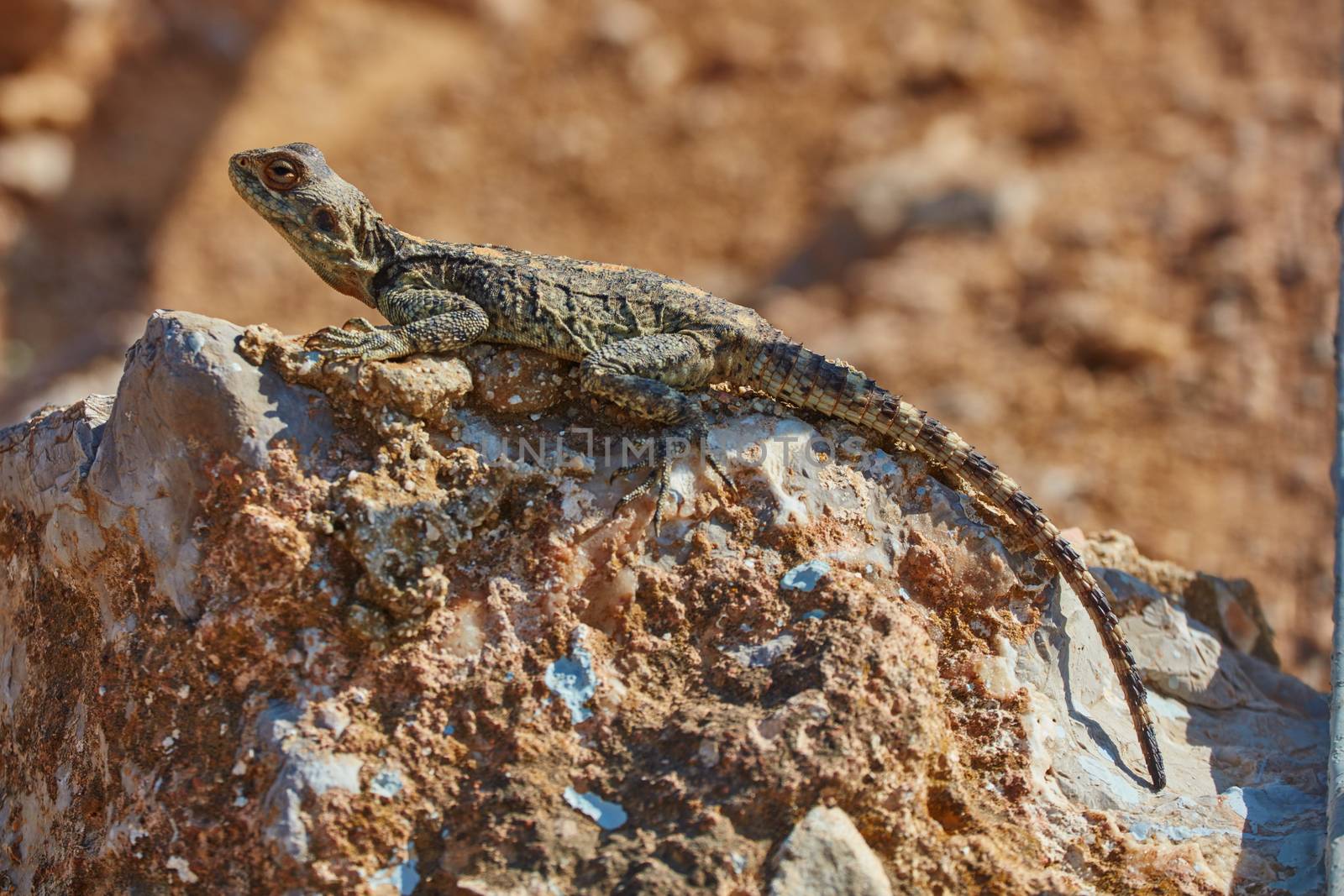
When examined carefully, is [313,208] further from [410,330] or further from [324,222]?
[410,330]

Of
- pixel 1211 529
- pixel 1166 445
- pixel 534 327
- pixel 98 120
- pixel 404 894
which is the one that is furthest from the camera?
pixel 98 120

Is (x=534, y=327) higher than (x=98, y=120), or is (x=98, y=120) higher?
(x=98, y=120)

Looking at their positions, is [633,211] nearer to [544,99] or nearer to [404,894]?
[544,99]

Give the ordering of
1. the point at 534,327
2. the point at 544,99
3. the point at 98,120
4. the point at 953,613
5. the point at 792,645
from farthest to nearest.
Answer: the point at 544,99
the point at 98,120
the point at 534,327
the point at 953,613
the point at 792,645

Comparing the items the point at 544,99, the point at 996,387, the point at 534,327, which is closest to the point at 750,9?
the point at 544,99

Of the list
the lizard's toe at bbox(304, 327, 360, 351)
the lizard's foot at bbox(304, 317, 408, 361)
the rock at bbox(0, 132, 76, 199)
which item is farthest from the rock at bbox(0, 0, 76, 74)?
the lizard's toe at bbox(304, 327, 360, 351)

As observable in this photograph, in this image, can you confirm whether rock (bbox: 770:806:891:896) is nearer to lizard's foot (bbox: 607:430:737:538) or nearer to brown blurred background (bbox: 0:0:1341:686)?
lizard's foot (bbox: 607:430:737:538)

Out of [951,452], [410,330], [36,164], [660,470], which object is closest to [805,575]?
[660,470]
